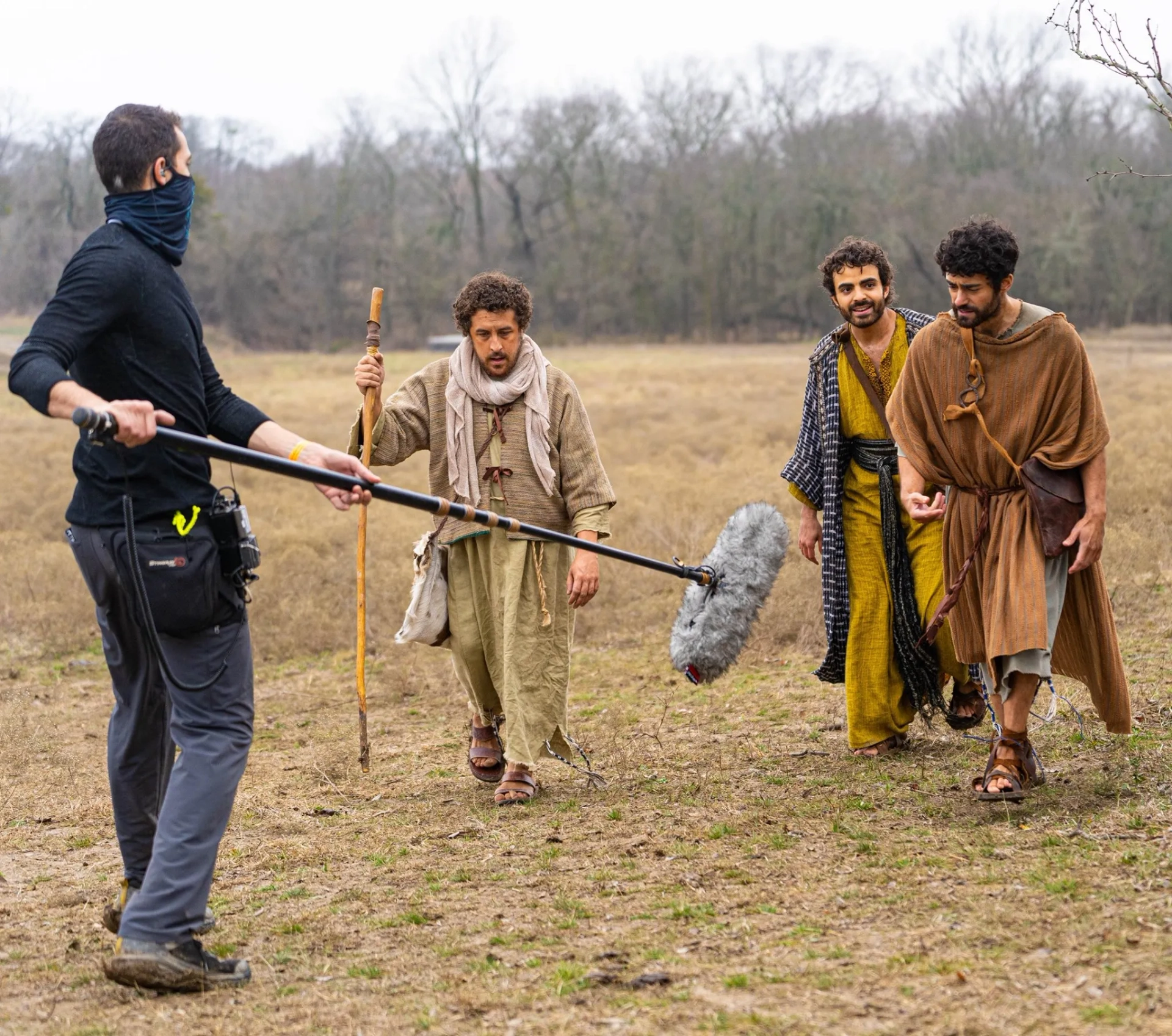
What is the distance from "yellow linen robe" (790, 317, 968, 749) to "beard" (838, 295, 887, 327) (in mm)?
119

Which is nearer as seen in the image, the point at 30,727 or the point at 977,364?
the point at 977,364

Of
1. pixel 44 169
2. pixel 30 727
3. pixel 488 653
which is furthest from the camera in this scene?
pixel 44 169

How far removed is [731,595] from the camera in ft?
19.8

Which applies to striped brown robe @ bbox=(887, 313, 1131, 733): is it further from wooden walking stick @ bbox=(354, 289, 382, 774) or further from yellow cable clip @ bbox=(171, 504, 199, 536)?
yellow cable clip @ bbox=(171, 504, 199, 536)

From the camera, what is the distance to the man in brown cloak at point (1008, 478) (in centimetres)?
489

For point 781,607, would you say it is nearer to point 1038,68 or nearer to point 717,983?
point 717,983

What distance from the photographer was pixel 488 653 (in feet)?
19.0

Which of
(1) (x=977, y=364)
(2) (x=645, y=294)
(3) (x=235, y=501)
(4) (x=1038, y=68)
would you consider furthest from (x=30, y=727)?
(4) (x=1038, y=68)

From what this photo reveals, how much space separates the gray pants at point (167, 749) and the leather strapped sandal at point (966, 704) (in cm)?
338

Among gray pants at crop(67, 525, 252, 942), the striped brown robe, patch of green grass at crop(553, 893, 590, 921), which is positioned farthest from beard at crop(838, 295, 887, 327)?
gray pants at crop(67, 525, 252, 942)

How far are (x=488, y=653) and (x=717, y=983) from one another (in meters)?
2.57

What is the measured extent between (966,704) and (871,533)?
0.85m

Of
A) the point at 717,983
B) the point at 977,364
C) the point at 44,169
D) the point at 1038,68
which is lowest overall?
the point at 717,983

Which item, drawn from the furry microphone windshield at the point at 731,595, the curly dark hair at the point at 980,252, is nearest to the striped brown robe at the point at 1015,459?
the curly dark hair at the point at 980,252
